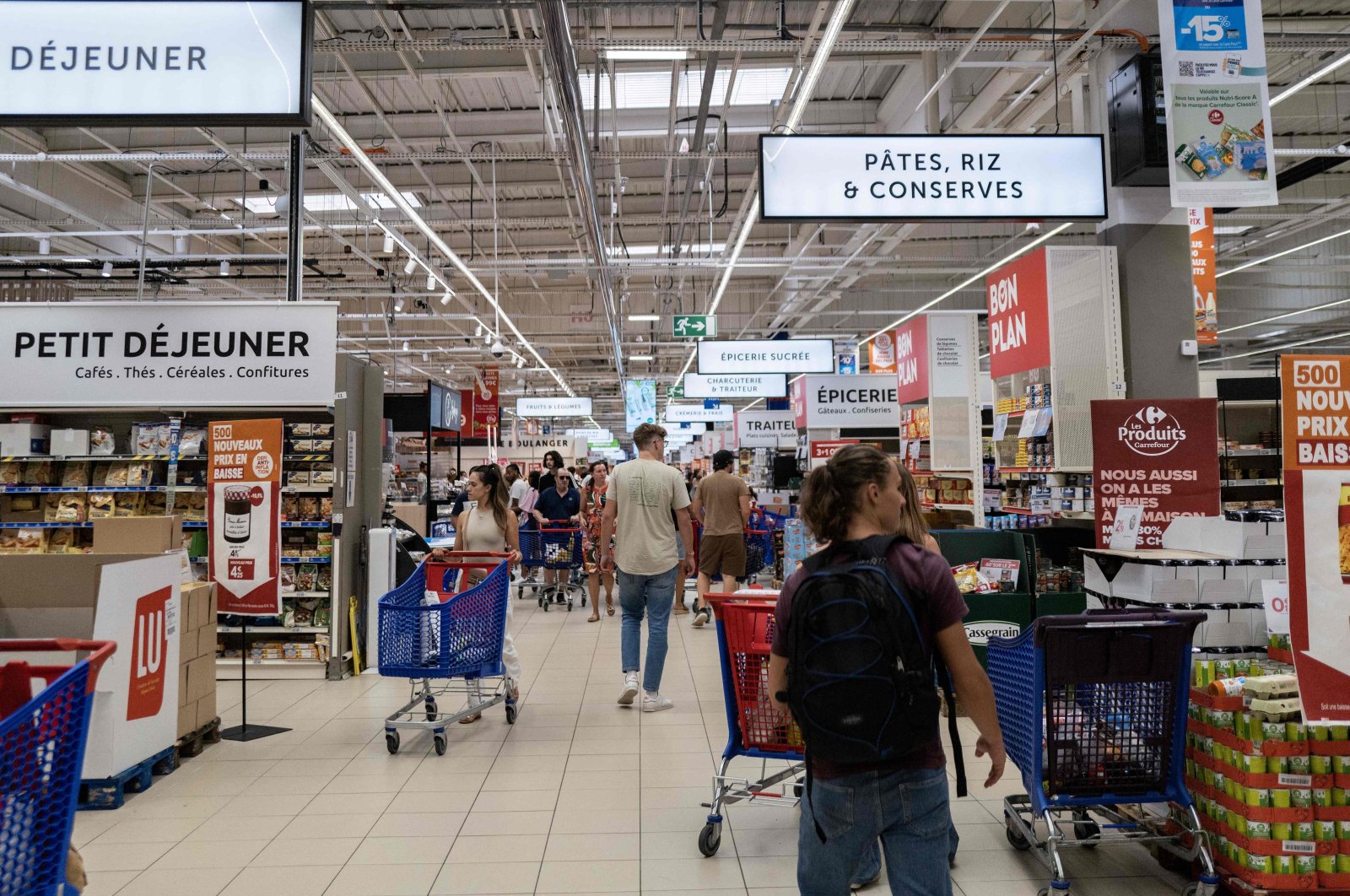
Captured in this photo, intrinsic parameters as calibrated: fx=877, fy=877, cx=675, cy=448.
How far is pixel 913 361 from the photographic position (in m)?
10.6

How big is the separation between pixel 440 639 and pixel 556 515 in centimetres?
555

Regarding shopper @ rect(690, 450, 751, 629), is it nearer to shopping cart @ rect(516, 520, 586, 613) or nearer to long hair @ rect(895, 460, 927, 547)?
shopping cart @ rect(516, 520, 586, 613)

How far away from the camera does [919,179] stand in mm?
4965

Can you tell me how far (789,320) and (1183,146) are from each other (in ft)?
54.6

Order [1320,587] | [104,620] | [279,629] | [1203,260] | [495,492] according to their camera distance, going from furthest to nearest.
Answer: [1203,260] < [279,629] < [495,492] < [104,620] < [1320,587]

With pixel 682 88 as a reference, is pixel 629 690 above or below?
below

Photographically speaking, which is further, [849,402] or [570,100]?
[849,402]

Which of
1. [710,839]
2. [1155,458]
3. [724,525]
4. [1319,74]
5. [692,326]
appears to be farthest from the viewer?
[692,326]

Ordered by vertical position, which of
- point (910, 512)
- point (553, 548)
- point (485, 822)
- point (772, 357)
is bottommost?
point (485, 822)

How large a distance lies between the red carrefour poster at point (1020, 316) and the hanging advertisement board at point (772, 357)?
5.32 metres

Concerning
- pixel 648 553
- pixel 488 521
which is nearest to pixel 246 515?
pixel 488 521

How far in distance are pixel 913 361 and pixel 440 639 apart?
24.3ft

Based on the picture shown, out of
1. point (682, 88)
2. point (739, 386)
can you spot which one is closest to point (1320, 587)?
point (682, 88)

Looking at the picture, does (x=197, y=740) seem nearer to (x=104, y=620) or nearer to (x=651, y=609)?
(x=104, y=620)
